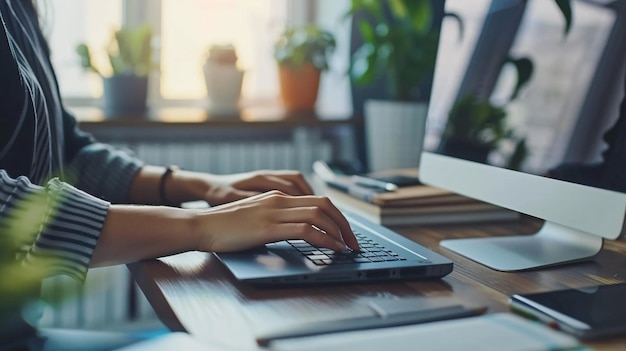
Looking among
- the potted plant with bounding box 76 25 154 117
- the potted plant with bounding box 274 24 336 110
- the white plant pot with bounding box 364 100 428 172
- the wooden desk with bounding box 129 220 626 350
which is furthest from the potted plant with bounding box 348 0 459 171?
the wooden desk with bounding box 129 220 626 350

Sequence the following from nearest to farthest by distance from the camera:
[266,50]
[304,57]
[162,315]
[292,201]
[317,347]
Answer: [317,347]
[162,315]
[292,201]
[304,57]
[266,50]

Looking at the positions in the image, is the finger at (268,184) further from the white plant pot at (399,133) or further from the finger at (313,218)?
the white plant pot at (399,133)

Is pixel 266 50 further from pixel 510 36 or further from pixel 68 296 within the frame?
pixel 68 296

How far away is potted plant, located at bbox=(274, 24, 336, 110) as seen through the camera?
93.3 inches

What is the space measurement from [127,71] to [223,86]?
31 centimetres

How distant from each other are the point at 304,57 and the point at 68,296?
82.7 inches

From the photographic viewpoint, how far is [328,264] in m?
0.81

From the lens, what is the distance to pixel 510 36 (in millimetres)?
1081

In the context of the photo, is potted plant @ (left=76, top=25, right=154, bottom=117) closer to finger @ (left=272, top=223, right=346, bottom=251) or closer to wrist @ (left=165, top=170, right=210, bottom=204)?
wrist @ (left=165, top=170, right=210, bottom=204)

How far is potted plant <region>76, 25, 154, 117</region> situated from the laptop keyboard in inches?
55.6

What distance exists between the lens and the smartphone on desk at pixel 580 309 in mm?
655

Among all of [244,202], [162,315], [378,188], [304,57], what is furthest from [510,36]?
[304,57]

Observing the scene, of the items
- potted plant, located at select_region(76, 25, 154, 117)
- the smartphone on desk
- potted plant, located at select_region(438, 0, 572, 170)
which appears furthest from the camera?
potted plant, located at select_region(76, 25, 154, 117)

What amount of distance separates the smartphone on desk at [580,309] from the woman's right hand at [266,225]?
8.7 inches
